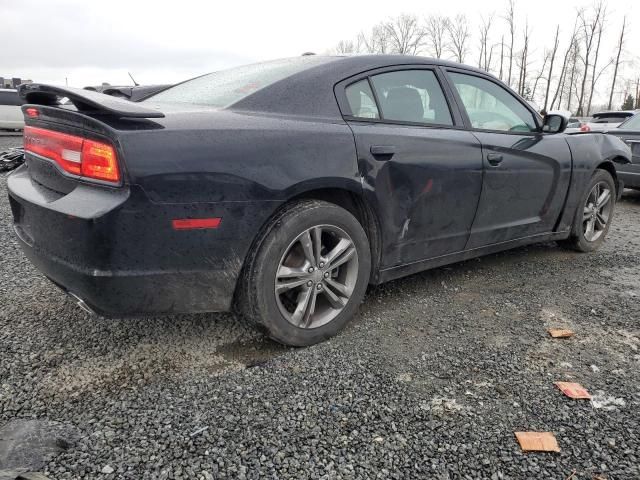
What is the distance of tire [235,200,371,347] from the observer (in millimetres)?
2279

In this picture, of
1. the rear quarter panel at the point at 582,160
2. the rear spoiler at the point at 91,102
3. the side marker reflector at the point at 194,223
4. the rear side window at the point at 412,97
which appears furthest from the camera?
the rear quarter panel at the point at 582,160

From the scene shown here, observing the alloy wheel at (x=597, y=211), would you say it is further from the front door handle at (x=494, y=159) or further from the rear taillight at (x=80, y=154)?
the rear taillight at (x=80, y=154)

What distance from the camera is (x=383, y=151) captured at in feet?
8.46

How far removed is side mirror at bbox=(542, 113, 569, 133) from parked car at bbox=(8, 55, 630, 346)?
0.33 metres

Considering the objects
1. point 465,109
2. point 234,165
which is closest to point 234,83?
point 234,165

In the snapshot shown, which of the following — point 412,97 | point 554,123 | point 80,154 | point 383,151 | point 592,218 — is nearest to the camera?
point 80,154

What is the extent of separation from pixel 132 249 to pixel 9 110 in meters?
16.4

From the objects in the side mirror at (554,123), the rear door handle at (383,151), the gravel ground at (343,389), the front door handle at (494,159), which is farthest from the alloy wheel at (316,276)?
the side mirror at (554,123)

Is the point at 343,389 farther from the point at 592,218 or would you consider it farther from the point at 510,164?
the point at 592,218

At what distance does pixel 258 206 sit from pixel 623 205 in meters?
6.88

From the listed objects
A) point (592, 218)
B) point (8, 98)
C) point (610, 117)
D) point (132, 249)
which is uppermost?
point (8, 98)

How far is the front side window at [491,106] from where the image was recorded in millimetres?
3223

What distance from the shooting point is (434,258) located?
10.0ft

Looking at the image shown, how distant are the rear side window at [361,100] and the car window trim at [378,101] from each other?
2 centimetres
